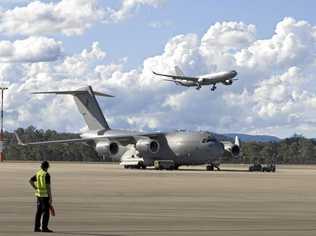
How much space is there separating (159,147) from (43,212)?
2520 inches

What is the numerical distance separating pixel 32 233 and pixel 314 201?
52.0 ft

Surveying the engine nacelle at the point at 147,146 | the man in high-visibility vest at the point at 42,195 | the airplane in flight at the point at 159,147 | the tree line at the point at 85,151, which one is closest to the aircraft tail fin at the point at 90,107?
the airplane in flight at the point at 159,147

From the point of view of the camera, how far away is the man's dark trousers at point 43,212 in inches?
803

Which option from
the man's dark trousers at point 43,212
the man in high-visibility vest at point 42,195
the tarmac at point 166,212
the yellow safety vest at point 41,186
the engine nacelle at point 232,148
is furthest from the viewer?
the engine nacelle at point 232,148

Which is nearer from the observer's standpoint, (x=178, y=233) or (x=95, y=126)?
(x=178, y=233)

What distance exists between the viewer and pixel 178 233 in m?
19.8

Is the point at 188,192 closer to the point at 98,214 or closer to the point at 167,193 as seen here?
the point at 167,193

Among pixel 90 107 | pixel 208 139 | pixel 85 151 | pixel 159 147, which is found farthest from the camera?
pixel 85 151

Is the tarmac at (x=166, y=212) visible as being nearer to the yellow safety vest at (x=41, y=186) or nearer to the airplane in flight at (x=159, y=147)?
the yellow safety vest at (x=41, y=186)

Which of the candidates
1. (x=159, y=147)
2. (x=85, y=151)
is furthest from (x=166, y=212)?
(x=85, y=151)

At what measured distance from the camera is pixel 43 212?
813 inches

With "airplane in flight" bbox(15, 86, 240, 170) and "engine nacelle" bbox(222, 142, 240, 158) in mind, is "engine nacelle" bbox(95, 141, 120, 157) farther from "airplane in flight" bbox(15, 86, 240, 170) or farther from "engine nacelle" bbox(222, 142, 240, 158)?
"engine nacelle" bbox(222, 142, 240, 158)

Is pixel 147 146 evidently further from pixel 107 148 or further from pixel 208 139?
pixel 208 139

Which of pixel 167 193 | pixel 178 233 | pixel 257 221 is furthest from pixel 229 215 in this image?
pixel 167 193
